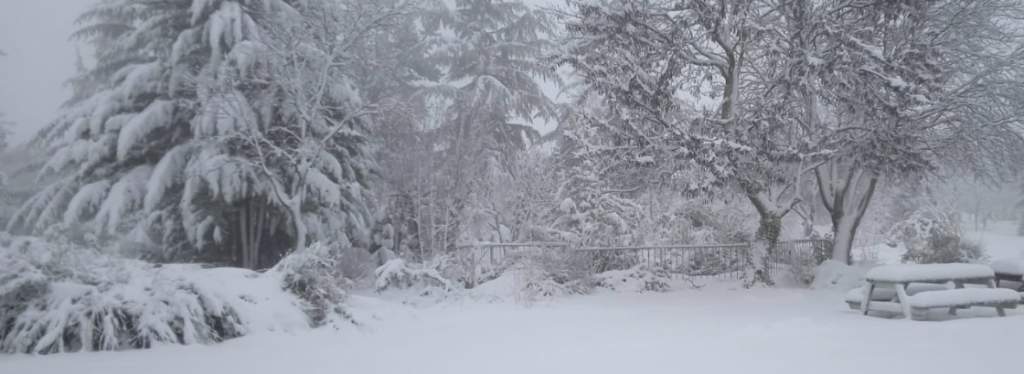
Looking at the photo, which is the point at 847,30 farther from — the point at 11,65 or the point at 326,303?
the point at 11,65

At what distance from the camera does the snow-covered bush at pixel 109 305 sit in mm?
5008

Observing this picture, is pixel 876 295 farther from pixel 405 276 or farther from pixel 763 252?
pixel 405 276

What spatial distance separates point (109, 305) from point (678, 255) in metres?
10.9

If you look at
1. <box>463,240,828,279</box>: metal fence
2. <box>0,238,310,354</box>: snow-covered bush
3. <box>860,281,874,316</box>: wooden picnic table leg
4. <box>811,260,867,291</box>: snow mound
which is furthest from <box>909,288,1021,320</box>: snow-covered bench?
<box>0,238,310,354</box>: snow-covered bush

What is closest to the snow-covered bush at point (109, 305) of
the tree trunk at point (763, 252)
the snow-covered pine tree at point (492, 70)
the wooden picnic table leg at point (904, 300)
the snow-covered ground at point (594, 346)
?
the snow-covered ground at point (594, 346)

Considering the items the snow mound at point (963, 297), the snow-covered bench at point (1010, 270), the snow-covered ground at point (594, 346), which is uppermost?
the snow-covered bench at point (1010, 270)

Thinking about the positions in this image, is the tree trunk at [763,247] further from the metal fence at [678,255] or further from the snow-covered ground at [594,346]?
the snow-covered ground at [594,346]

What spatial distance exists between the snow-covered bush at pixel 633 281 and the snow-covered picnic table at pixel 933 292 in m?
4.08

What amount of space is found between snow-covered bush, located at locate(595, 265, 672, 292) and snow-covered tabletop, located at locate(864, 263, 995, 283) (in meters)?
4.30

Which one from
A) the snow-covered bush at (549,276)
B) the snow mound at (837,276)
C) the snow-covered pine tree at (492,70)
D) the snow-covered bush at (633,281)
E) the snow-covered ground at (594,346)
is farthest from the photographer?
the snow-covered pine tree at (492,70)

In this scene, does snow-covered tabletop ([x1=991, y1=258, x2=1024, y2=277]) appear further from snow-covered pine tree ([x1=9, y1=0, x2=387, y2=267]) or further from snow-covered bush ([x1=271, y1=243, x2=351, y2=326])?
snow-covered pine tree ([x1=9, y1=0, x2=387, y2=267])

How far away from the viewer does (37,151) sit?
11.4 meters

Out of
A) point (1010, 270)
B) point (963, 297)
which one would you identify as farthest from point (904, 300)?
point (1010, 270)

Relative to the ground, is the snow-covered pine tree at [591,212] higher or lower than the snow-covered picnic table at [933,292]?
higher
